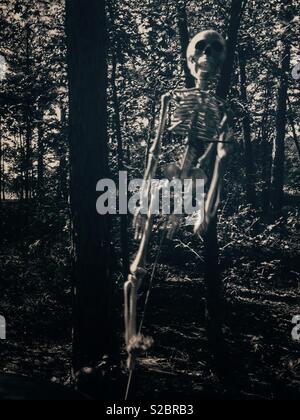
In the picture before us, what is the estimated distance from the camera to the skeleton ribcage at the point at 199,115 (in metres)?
3.41

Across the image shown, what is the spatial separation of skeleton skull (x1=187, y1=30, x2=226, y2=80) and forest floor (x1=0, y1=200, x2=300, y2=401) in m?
3.13

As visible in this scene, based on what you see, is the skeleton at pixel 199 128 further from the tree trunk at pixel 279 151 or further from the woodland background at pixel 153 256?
the tree trunk at pixel 279 151

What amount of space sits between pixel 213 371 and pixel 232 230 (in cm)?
280

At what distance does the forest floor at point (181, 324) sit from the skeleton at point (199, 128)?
1998 millimetres

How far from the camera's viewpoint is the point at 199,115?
344 cm

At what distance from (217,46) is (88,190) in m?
1.98

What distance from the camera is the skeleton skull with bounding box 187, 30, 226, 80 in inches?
130

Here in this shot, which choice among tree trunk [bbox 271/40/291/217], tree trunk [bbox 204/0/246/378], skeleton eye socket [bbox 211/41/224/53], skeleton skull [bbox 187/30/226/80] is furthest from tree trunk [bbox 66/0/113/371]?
tree trunk [bbox 271/40/291/217]

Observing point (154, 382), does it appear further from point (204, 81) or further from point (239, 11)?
point (239, 11)

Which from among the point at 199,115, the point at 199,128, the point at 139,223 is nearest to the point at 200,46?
the point at 199,115

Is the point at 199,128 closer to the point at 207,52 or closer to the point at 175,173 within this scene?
the point at 175,173

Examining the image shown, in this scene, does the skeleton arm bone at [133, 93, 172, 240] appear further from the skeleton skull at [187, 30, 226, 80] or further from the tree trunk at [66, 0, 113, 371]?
the tree trunk at [66, 0, 113, 371]
